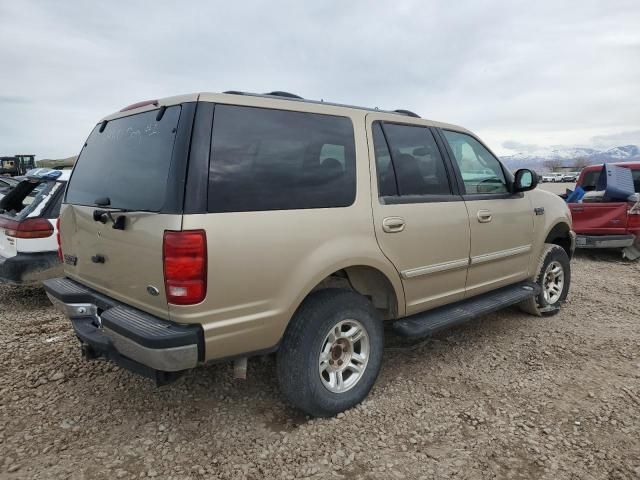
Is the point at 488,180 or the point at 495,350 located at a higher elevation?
the point at 488,180

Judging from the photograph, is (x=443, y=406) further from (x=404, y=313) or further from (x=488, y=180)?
(x=488, y=180)

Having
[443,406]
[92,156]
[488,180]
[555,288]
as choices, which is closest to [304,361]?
[443,406]

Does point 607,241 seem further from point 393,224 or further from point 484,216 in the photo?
point 393,224

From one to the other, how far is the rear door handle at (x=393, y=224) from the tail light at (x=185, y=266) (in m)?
1.27

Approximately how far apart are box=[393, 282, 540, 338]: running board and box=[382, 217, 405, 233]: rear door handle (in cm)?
70

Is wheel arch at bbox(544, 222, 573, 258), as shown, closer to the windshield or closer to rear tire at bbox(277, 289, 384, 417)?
rear tire at bbox(277, 289, 384, 417)

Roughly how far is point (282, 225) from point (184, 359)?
0.85 metres

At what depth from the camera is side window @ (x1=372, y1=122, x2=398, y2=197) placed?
3.13m

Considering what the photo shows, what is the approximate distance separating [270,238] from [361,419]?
136 cm

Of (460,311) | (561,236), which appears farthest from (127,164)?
(561,236)

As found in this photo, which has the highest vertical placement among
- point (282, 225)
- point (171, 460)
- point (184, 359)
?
point (282, 225)

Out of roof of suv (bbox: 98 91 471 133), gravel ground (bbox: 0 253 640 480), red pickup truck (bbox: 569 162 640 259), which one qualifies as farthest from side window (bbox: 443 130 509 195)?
red pickup truck (bbox: 569 162 640 259)

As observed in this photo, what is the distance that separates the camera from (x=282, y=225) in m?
2.52

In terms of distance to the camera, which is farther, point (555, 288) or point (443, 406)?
point (555, 288)
